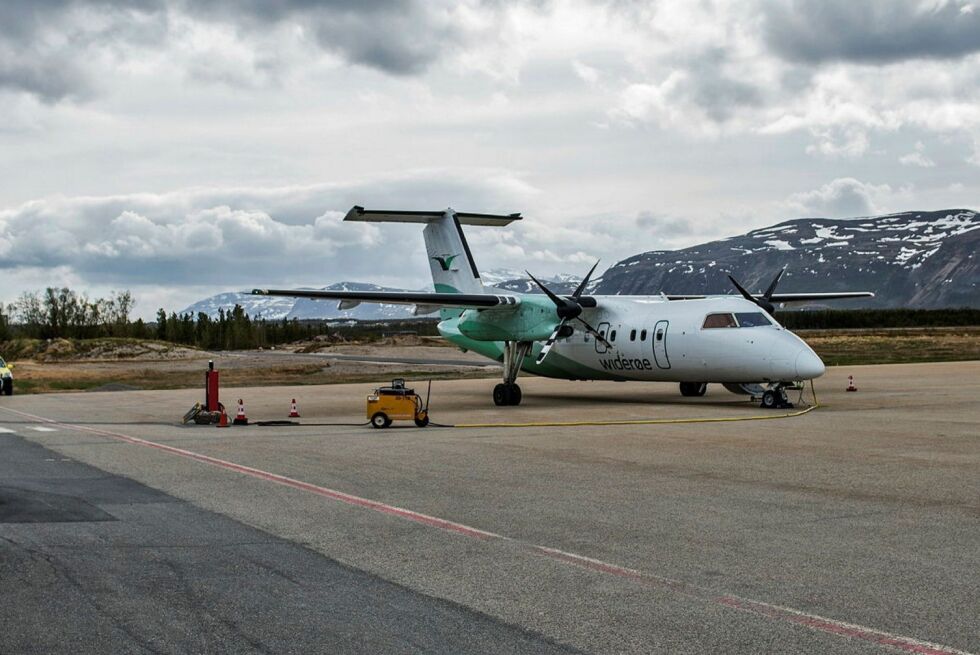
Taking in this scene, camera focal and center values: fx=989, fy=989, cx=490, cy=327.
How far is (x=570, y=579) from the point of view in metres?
7.44

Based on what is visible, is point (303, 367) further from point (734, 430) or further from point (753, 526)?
point (753, 526)

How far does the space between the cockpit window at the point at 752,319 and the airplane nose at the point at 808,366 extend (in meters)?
1.66

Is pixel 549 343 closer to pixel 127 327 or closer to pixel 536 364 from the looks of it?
pixel 536 364

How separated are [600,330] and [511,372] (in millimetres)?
3066

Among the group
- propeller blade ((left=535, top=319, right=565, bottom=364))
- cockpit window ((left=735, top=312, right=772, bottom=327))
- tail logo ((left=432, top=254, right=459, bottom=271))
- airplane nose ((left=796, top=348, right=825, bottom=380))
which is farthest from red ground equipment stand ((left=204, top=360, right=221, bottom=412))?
airplane nose ((left=796, top=348, right=825, bottom=380))

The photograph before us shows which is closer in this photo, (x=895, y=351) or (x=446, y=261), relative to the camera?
(x=446, y=261)

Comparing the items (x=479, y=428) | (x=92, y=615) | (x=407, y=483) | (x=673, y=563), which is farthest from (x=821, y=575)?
(x=479, y=428)

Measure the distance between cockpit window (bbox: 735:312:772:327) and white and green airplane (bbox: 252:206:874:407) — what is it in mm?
26

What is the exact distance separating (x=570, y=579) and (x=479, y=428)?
1427 cm

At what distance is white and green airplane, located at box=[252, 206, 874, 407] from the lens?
25.4 m

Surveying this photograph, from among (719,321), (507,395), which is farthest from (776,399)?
(507,395)

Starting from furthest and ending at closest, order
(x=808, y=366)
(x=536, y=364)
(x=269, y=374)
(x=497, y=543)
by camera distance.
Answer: (x=269, y=374)
(x=536, y=364)
(x=808, y=366)
(x=497, y=543)

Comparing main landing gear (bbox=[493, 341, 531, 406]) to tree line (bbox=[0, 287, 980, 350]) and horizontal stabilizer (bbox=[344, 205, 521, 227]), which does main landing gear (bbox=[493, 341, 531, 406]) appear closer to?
horizontal stabilizer (bbox=[344, 205, 521, 227])

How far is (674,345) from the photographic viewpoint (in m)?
27.0
